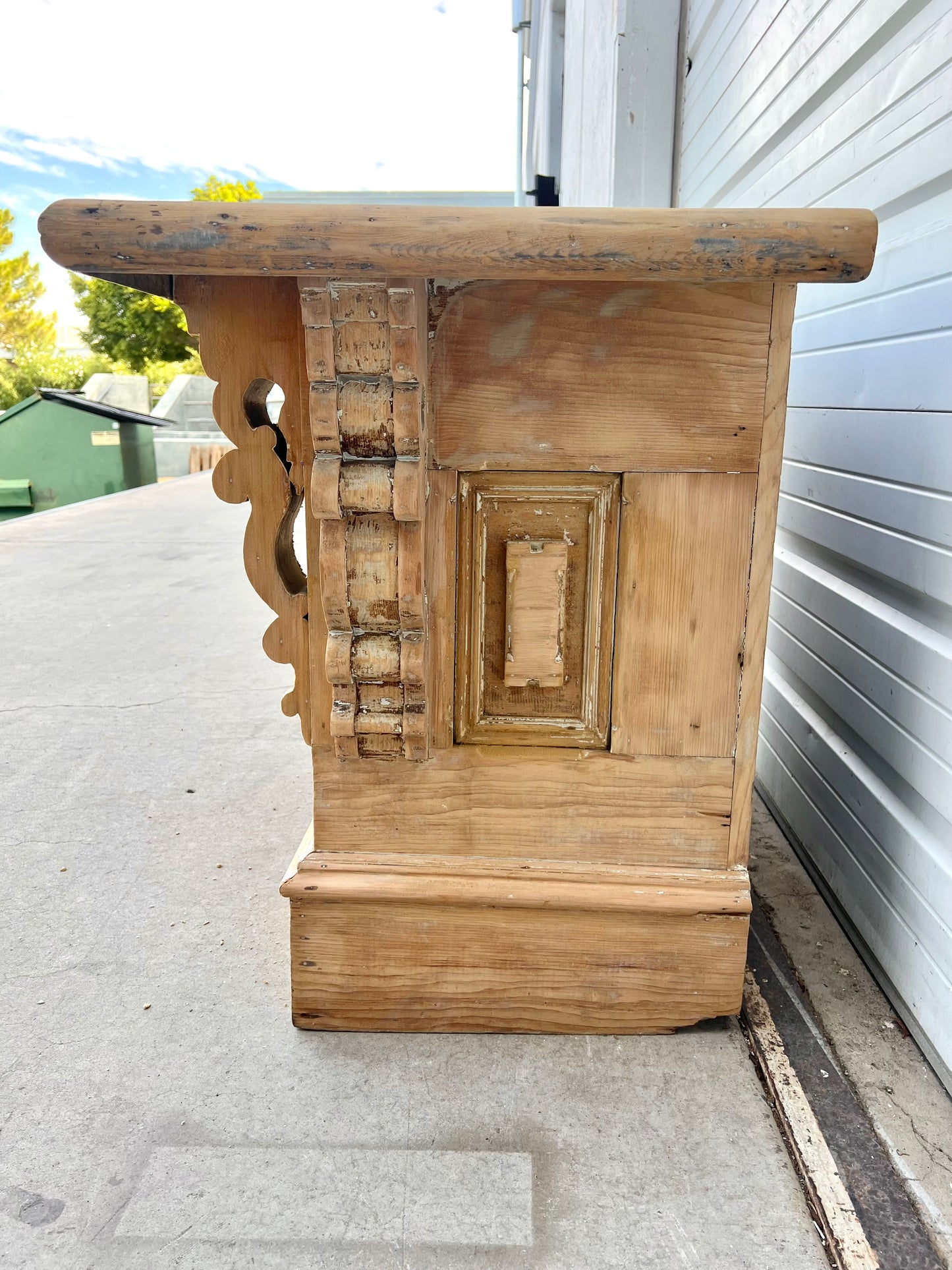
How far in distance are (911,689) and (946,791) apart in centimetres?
24

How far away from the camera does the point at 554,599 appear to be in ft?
5.21

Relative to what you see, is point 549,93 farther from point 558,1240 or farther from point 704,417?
point 558,1240

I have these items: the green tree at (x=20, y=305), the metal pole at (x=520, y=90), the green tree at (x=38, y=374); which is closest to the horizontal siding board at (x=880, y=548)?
the metal pole at (x=520, y=90)

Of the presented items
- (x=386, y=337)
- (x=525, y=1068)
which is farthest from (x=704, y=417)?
(x=525, y=1068)

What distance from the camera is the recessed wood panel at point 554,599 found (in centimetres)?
156

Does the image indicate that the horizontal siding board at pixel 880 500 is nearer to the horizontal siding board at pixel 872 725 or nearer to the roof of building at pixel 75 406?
the horizontal siding board at pixel 872 725

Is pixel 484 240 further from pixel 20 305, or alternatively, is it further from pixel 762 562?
pixel 20 305

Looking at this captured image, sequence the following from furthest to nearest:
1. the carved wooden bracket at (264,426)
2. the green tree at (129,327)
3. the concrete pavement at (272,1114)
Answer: the green tree at (129,327)
the carved wooden bracket at (264,426)
the concrete pavement at (272,1114)

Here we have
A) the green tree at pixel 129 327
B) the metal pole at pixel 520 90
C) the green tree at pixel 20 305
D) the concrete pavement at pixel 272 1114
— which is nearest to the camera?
the concrete pavement at pixel 272 1114

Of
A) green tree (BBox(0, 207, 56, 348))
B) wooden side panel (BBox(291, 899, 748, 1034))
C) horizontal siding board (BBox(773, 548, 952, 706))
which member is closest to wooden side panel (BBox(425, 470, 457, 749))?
wooden side panel (BBox(291, 899, 748, 1034))

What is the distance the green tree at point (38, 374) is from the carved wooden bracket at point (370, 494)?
2171 cm

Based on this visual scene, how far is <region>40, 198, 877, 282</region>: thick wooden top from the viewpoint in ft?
4.23

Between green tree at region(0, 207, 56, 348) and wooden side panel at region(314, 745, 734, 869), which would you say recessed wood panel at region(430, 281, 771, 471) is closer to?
wooden side panel at region(314, 745, 734, 869)

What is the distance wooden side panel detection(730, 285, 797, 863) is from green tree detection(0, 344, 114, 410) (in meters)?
22.0
